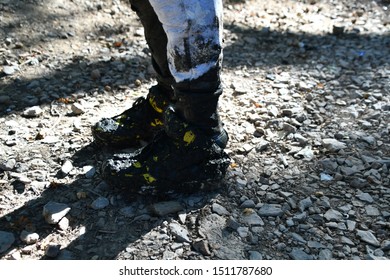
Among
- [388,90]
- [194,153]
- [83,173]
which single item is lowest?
[388,90]

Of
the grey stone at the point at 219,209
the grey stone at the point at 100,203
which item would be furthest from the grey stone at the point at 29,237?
the grey stone at the point at 219,209

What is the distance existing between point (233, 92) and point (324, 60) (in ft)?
2.47

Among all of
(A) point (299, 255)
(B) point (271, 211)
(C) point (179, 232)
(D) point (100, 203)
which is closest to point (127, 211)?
(D) point (100, 203)

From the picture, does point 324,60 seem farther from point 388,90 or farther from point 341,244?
point 341,244

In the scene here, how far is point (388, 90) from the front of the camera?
2.85 meters

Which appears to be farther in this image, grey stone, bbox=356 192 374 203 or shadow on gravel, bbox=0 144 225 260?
grey stone, bbox=356 192 374 203

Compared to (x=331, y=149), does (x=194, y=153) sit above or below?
above

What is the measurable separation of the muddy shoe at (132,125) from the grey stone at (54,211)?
1.36 feet

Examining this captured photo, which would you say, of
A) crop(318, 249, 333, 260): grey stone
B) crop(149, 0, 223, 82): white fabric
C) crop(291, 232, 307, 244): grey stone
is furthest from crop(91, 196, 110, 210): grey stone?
crop(318, 249, 333, 260): grey stone

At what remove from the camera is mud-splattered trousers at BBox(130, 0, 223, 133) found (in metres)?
1.68

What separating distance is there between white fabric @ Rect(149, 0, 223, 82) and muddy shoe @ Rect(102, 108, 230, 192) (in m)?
0.22

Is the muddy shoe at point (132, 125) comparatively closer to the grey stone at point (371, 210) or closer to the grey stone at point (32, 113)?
the grey stone at point (32, 113)

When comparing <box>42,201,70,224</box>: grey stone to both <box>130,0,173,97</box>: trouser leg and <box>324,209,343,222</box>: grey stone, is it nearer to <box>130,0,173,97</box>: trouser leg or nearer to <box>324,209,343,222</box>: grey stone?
<box>130,0,173,97</box>: trouser leg

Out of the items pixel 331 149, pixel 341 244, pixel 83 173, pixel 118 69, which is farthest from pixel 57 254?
pixel 118 69
